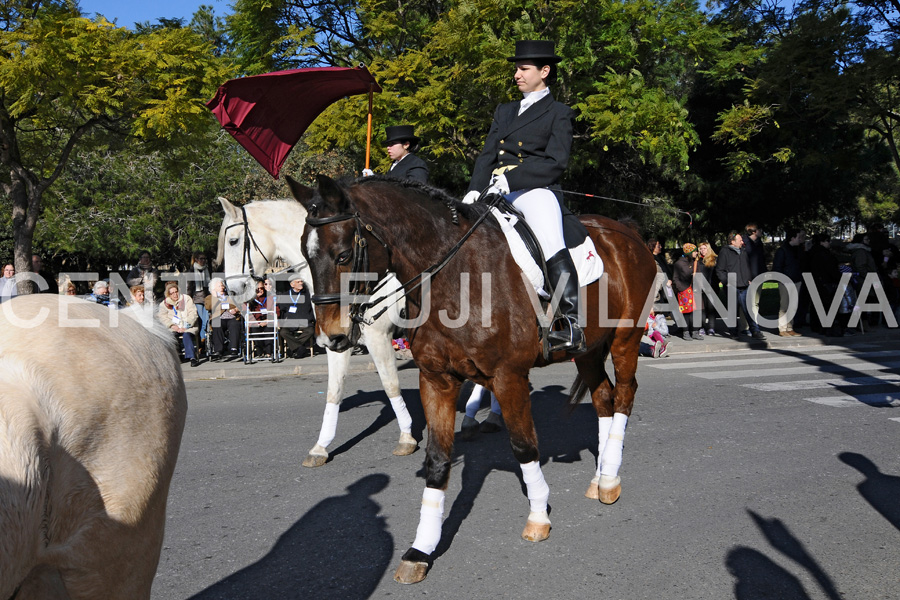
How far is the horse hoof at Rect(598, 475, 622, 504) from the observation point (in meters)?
4.96

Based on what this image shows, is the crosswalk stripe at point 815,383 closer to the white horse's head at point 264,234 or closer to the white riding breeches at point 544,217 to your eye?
the white riding breeches at point 544,217

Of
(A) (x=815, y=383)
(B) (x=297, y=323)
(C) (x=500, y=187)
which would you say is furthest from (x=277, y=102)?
(A) (x=815, y=383)

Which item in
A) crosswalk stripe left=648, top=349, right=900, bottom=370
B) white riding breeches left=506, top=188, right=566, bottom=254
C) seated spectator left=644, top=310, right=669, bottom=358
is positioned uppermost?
white riding breeches left=506, top=188, right=566, bottom=254

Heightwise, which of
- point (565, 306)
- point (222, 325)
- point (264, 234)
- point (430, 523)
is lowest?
point (430, 523)

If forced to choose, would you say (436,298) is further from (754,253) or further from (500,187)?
(754,253)

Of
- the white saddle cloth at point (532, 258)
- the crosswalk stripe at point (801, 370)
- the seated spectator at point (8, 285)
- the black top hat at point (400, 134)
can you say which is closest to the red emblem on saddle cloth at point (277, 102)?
the black top hat at point (400, 134)

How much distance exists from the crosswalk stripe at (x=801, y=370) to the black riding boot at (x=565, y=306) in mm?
6308

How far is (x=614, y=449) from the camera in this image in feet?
17.0

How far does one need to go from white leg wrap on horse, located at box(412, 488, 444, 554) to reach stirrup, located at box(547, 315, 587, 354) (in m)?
1.19

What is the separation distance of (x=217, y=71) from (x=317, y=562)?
14378 millimetres

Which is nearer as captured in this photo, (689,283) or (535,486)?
(535,486)

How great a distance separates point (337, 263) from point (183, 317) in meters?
9.94

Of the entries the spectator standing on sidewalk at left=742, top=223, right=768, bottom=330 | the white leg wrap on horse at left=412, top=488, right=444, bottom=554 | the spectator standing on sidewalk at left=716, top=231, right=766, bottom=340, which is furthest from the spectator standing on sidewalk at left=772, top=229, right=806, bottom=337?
the white leg wrap on horse at left=412, top=488, right=444, bottom=554

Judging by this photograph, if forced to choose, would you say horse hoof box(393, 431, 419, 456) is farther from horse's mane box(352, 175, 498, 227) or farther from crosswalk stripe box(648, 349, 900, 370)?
crosswalk stripe box(648, 349, 900, 370)
